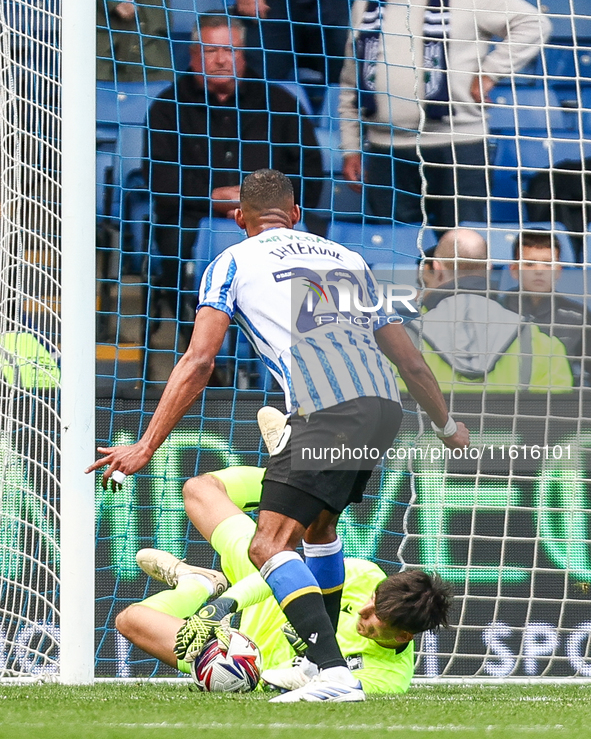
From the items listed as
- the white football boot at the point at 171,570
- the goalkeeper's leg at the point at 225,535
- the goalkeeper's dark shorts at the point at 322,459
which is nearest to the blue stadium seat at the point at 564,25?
the goalkeeper's leg at the point at 225,535

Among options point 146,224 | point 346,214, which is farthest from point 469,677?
point 146,224

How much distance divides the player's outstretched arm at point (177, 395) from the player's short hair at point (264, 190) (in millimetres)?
458

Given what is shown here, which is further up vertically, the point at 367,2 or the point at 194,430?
the point at 367,2

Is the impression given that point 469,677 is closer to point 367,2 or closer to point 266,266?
point 266,266

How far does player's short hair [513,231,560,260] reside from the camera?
15.5ft

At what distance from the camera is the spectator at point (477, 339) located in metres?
4.42

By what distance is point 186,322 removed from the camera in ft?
14.9

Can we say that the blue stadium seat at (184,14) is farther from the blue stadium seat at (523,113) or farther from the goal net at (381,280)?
the blue stadium seat at (523,113)

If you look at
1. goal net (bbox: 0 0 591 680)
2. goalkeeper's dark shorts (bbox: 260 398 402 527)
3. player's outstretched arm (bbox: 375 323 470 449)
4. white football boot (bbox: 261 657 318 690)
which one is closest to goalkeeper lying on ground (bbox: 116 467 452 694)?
white football boot (bbox: 261 657 318 690)

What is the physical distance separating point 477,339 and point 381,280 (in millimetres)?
538

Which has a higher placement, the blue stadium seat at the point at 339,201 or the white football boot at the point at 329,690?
the blue stadium seat at the point at 339,201

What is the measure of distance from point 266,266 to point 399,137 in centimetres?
238

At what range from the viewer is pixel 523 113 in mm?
5500

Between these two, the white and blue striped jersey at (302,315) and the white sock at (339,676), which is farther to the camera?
the white and blue striped jersey at (302,315)
